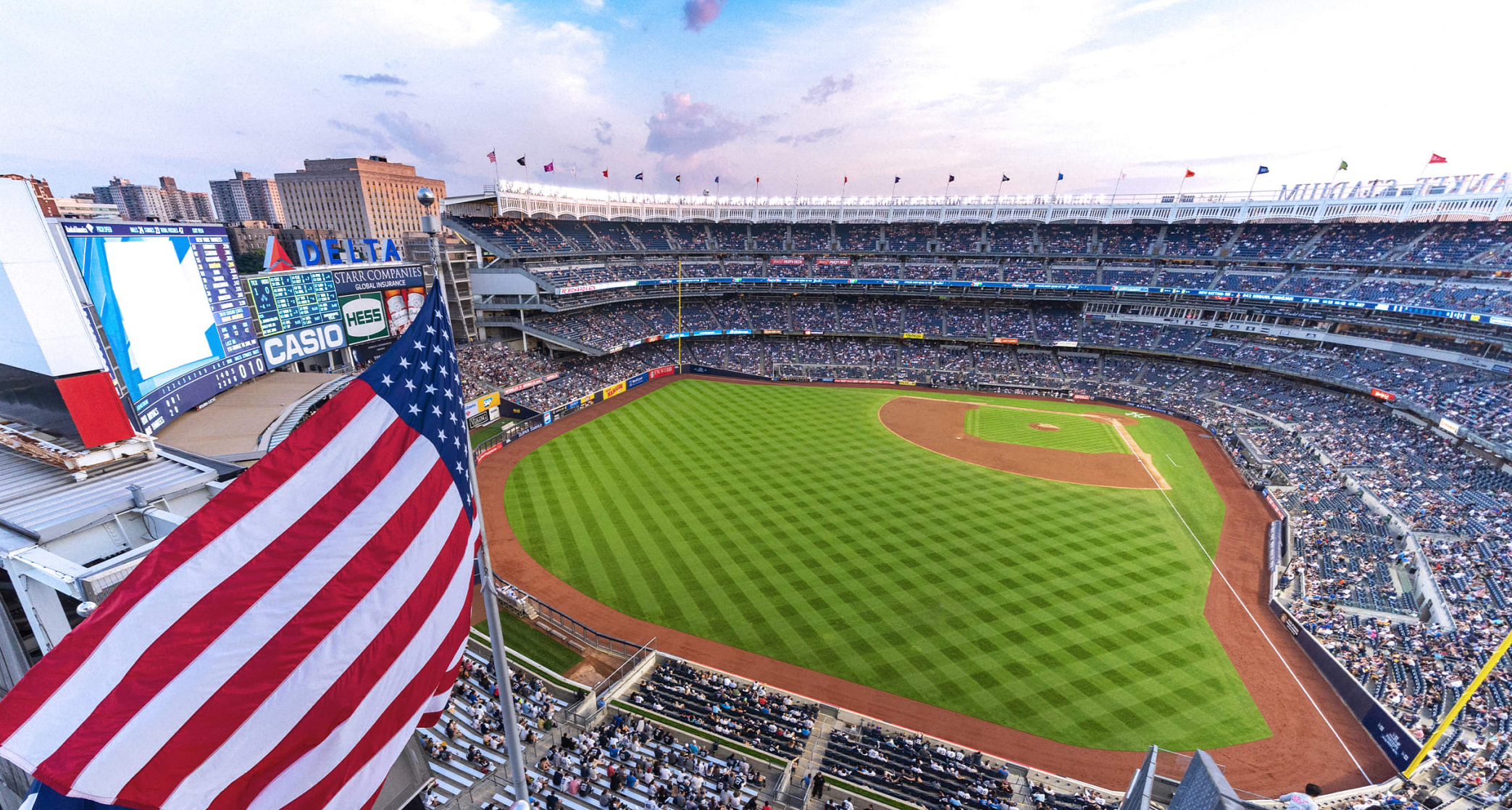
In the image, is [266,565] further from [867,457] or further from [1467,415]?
[1467,415]

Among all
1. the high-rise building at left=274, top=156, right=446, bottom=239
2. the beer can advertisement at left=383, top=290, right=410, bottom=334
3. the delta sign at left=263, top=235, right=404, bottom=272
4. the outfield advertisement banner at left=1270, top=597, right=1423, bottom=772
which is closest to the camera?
the outfield advertisement banner at left=1270, top=597, right=1423, bottom=772

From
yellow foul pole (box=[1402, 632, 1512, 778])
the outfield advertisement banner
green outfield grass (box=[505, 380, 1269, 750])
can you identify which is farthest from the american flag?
the outfield advertisement banner

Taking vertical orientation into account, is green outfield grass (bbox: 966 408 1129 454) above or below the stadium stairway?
below

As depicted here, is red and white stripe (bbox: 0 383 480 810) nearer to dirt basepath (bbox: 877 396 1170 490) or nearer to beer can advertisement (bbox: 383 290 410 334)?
dirt basepath (bbox: 877 396 1170 490)

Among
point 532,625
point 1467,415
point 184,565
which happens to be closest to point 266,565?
point 184,565

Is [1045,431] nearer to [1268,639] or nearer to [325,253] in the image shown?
[1268,639]

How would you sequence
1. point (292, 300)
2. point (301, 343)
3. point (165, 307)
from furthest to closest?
point (301, 343) → point (292, 300) → point (165, 307)

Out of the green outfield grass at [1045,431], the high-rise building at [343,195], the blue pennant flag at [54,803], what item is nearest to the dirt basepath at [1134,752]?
the green outfield grass at [1045,431]

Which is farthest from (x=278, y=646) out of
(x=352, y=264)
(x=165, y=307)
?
(x=352, y=264)
